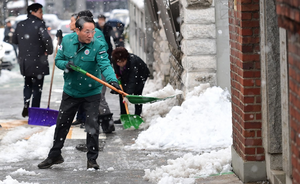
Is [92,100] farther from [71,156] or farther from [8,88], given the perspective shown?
[8,88]

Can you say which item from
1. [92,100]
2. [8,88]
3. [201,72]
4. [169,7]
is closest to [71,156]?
[92,100]

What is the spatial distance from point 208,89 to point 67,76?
3036 millimetres

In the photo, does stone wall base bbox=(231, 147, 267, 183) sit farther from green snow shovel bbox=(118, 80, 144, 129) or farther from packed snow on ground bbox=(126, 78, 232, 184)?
green snow shovel bbox=(118, 80, 144, 129)

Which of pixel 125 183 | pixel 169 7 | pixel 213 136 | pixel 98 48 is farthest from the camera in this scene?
pixel 169 7

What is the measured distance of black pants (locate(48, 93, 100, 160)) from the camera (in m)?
6.51

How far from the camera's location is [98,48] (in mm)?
6434

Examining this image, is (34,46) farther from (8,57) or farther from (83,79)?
(8,57)

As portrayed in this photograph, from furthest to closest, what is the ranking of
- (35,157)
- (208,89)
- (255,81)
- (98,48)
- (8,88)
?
(8,88) < (208,89) < (35,157) < (98,48) < (255,81)

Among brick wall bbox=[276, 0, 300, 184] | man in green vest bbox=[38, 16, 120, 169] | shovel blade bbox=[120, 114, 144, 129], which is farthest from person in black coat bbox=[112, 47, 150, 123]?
brick wall bbox=[276, 0, 300, 184]

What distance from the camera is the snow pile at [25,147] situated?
7203 millimetres

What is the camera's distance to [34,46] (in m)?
10.3

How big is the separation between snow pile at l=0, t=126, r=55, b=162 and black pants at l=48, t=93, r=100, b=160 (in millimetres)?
726

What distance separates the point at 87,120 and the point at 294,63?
130 inches

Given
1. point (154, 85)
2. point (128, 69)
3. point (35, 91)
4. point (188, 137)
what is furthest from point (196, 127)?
point (154, 85)
